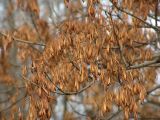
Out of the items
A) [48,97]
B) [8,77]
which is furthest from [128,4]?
[8,77]

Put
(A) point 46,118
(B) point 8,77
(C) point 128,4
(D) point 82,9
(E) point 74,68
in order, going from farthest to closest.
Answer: (B) point 8,77, (D) point 82,9, (C) point 128,4, (E) point 74,68, (A) point 46,118

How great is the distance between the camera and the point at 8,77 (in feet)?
31.4

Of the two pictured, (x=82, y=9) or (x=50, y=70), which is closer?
(x=50, y=70)

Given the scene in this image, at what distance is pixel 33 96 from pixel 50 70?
1.47 feet

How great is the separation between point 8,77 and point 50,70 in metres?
4.33

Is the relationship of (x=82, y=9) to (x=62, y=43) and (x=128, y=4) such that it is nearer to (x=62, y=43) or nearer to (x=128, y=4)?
(x=128, y=4)

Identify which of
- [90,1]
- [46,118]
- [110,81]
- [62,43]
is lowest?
[46,118]

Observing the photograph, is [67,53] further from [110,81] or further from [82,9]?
[82,9]

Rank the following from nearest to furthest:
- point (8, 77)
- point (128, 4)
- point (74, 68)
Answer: point (74, 68)
point (128, 4)
point (8, 77)

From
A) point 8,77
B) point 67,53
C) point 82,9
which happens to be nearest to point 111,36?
point 67,53

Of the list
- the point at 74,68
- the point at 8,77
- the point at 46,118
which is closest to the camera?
the point at 46,118

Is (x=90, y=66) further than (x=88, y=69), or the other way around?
(x=88, y=69)

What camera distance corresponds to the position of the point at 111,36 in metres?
5.47

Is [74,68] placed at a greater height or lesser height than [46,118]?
greater
